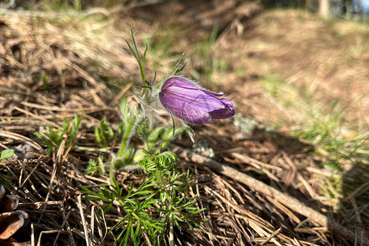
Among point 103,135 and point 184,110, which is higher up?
point 184,110

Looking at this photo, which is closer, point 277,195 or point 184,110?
point 184,110

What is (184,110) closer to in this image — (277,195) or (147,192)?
(147,192)

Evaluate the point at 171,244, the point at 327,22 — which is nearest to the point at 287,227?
the point at 171,244

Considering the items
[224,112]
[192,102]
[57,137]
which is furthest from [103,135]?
[224,112]

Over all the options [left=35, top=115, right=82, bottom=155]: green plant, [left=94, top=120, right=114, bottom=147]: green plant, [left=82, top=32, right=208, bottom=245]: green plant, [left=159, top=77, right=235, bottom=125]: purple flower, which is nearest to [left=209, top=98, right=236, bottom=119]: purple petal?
[left=159, top=77, right=235, bottom=125]: purple flower

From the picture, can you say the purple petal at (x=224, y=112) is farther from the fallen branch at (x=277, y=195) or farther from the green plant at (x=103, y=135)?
the green plant at (x=103, y=135)

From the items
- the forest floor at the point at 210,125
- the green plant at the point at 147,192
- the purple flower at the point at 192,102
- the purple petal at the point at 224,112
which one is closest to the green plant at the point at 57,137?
the forest floor at the point at 210,125
